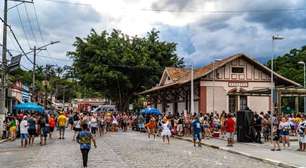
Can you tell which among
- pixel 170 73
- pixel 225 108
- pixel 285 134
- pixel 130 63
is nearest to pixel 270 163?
pixel 285 134

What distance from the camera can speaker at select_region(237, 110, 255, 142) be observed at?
29750 mm

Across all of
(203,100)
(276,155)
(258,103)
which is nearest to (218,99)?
(203,100)

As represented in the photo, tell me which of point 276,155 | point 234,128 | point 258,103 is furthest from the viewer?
point 258,103

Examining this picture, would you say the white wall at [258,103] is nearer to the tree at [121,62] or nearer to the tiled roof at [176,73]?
the tiled roof at [176,73]

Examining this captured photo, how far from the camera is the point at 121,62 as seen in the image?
61000 millimetres

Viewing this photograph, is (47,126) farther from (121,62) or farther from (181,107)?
(121,62)

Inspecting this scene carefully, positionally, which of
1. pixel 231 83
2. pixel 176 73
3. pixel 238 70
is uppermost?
pixel 176 73

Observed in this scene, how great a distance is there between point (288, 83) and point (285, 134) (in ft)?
72.9

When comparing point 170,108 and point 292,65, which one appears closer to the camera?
point 170,108

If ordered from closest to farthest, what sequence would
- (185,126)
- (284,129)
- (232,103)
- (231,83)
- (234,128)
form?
A: (284,129)
(234,128)
(185,126)
(231,83)
(232,103)

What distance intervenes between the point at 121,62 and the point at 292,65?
98.7 ft

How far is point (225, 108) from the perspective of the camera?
4716cm

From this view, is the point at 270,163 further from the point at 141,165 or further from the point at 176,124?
the point at 176,124

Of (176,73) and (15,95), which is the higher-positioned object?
(176,73)
